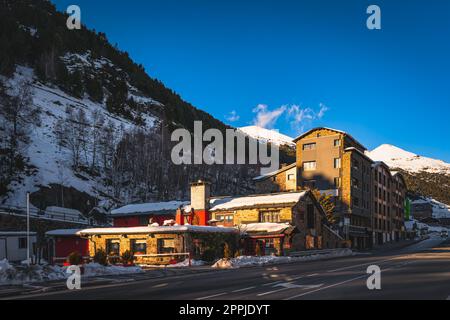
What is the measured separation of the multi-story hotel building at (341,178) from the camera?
79.4 m

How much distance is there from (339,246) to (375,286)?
47.1 meters

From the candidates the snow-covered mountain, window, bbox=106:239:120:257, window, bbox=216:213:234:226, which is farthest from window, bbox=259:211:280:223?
the snow-covered mountain

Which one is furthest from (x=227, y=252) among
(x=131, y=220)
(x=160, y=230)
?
(x=131, y=220)

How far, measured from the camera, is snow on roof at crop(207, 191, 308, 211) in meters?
49.9

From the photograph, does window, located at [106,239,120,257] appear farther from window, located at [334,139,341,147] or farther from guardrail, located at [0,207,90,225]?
window, located at [334,139,341,147]

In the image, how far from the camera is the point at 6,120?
82000 millimetres

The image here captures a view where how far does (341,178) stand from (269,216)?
108 ft

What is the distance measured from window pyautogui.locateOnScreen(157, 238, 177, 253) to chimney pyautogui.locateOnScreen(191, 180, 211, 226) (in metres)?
12.9

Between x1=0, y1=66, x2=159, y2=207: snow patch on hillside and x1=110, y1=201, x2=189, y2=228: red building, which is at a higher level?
x1=0, y1=66, x2=159, y2=207: snow patch on hillside

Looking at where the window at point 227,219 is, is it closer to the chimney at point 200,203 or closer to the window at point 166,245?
the chimney at point 200,203

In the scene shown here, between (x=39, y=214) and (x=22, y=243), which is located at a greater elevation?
(x=39, y=214)

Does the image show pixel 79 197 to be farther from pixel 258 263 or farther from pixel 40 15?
pixel 40 15

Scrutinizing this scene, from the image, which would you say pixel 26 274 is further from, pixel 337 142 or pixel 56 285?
pixel 337 142

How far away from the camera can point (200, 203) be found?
53.8 m
